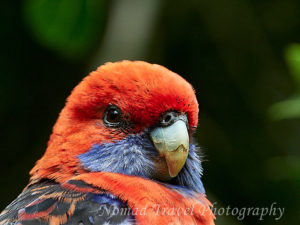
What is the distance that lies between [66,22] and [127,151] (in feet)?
4.67

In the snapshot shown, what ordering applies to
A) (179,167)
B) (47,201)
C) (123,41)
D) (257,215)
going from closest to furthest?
(47,201) < (179,167) < (123,41) < (257,215)

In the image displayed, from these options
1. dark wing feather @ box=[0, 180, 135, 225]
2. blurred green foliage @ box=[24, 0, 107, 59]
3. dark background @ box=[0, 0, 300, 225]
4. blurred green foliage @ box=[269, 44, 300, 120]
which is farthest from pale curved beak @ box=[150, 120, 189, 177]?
dark background @ box=[0, 0, 300, 225]

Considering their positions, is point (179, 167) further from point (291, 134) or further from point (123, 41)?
point (291, 134)

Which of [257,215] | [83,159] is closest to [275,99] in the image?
[257,215]

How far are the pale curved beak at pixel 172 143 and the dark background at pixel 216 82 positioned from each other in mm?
1720

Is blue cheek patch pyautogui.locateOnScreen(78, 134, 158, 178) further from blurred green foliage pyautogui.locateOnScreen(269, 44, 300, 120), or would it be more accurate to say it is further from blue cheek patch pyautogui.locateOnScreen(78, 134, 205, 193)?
blurred green foliage pyautogui.locateOnScreen(269, 44, 300, 120)

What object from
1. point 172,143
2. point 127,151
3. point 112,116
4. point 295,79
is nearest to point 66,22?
point 112,116

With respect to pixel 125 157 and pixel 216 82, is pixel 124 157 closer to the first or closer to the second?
pixel 125 157

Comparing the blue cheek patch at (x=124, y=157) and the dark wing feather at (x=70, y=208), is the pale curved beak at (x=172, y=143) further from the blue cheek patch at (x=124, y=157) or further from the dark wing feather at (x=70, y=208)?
the dark wing feather at (x=70, y=208)

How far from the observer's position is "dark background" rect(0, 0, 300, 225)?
437cm

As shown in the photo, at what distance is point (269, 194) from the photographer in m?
4.34

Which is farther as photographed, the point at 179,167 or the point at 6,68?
the point at 6,68

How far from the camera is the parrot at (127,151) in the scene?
2.34 m

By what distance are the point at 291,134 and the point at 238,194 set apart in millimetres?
671
